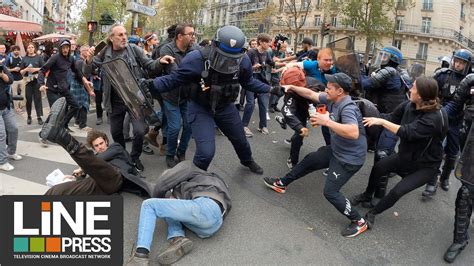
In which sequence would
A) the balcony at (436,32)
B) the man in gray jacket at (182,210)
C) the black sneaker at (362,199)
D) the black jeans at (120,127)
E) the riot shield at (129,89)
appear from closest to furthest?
1. the man in gray jacket at (182,210)
2. the riot shield at (129,89)
3. the black sneaker at (362,199)
4. the black jeans at (120,127)
5. the balcony at (436,32)

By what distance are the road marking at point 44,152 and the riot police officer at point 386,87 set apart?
4090mm

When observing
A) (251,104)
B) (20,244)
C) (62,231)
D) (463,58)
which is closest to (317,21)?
(251,104)

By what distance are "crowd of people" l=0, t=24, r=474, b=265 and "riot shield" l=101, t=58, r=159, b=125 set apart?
0.04 meters

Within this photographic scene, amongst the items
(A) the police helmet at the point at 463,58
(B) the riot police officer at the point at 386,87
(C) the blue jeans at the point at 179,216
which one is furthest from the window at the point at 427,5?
(C) the blue jeans at the point at 179,216

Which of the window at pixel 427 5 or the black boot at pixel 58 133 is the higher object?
the window at pixel 427 5

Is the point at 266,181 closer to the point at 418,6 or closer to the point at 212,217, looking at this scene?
the point at 212,217

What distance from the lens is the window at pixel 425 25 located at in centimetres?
4588

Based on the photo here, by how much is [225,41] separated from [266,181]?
5.69 feet

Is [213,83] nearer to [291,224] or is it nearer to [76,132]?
[291,224]

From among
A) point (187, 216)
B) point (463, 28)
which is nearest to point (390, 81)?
point (187, 216)

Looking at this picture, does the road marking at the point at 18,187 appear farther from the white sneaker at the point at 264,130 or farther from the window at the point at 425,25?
the window at the point at 425,25

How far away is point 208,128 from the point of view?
4.26m

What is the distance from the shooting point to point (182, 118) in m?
5.33

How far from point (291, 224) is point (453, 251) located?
1467 millimetres
